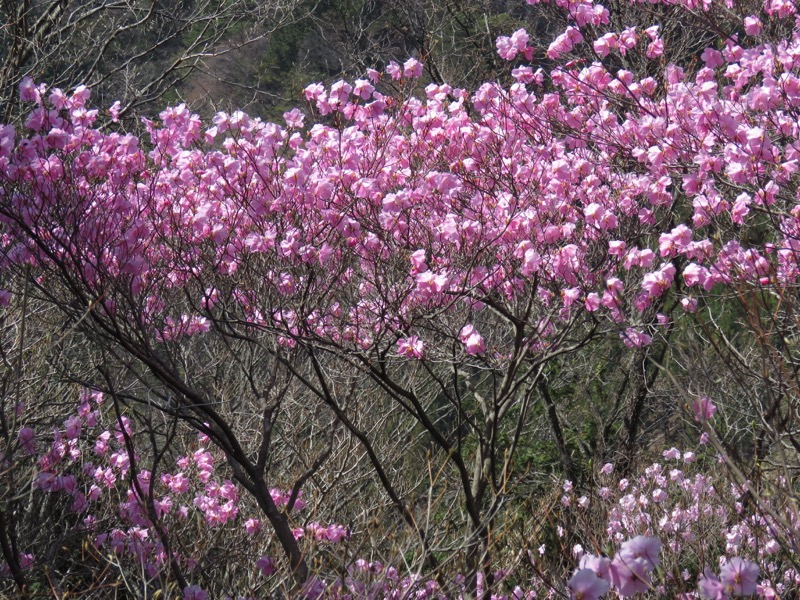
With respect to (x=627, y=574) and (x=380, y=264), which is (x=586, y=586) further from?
(x=380, y=264)

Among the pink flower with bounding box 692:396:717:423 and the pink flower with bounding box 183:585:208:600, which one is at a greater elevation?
the pink flower with bounding box 692:396:717:423

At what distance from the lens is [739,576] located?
225cm

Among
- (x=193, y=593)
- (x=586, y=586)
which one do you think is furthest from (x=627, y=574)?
(x=193, y=593)

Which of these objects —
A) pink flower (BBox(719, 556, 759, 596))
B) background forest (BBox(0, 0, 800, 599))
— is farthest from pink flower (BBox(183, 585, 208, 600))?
pink flower (BBox(719, 556, 759, 596))

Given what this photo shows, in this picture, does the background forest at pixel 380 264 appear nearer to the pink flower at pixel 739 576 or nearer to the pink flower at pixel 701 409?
the pink flower at pixel 701 409

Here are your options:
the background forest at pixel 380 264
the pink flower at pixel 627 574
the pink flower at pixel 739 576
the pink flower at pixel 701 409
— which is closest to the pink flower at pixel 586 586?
the pink flower at pixel 627 574

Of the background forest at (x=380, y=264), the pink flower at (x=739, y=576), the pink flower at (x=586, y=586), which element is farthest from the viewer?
the background forest at (x=380, y=264)

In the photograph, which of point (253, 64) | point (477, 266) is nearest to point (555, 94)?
point (477, 266)

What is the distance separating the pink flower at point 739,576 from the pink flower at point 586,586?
0.39 metres

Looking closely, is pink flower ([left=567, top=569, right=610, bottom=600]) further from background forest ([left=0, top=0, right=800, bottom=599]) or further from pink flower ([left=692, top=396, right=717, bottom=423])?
background forest ([left=0, top=0, right=800, bottom=599])

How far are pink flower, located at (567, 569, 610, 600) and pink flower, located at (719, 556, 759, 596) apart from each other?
1.29 feet

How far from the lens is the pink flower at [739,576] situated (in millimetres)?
2248

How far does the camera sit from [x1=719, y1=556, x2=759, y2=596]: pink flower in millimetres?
2248

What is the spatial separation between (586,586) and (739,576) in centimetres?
47
